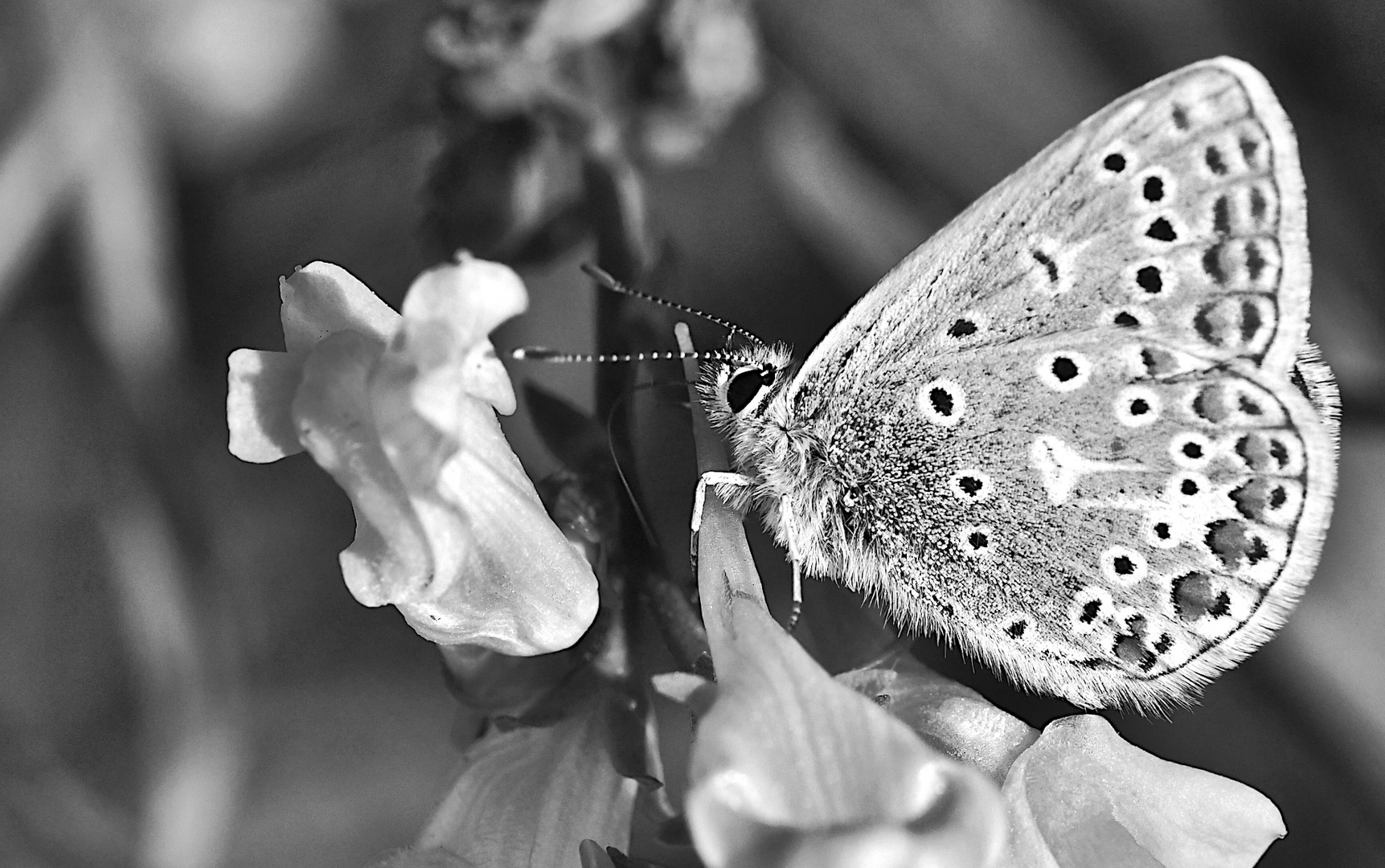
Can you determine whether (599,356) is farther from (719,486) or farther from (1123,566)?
(1123,566)

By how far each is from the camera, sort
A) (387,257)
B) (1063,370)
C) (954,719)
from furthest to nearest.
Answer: (387,257) < (1063,370) < (954,719)

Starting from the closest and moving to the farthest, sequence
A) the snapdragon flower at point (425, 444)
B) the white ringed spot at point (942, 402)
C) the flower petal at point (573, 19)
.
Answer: the snapdragon flower at point (425, 444), the white ringed spot at point (942, 402), the flower petal at point (573, 19)

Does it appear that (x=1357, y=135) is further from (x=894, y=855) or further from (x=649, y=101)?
(x=894, y=855)

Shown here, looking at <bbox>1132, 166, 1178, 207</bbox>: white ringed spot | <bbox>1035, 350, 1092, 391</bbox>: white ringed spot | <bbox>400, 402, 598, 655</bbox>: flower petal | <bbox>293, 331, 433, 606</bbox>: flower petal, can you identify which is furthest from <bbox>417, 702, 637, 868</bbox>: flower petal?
<bbox>1132, 166, 1178, 207</bbox>: white ringed spot

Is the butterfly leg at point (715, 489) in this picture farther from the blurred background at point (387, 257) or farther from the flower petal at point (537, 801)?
the flower petal at point (537, 801)

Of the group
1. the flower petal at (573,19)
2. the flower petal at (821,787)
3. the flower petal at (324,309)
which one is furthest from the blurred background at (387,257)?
the flower petal at (821,787)

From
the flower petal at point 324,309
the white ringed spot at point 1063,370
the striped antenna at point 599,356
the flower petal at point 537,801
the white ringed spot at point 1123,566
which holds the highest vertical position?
the flower petal at point 324,309

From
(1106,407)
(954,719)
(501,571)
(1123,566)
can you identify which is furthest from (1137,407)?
(501,571)
